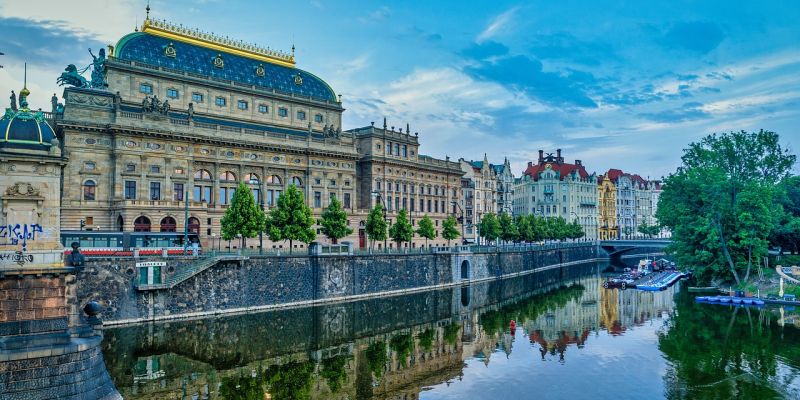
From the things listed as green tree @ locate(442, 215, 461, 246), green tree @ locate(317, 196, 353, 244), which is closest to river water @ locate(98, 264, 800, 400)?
green tree @ locate(317, 196, 353, 244)

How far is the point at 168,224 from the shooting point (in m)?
71.6

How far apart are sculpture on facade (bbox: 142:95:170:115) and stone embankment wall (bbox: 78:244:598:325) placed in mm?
25182

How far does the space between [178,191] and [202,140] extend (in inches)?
269

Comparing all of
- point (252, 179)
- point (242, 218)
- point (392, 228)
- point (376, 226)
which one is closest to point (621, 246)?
point (392, 228)

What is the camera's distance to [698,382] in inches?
1416

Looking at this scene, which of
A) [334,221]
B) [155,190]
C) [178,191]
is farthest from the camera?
[334,221]

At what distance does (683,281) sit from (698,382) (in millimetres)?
65819

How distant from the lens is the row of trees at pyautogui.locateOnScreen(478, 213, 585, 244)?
112 m

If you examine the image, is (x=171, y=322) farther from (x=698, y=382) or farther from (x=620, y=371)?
(x=698, y=382)

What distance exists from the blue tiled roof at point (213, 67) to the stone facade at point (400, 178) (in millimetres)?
10248

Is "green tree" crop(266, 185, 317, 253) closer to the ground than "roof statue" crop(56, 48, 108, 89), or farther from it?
closer to the ground

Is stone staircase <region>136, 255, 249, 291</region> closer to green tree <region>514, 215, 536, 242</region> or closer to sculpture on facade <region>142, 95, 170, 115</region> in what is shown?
sculpture on facade <region>142, 95, 170, 115</region>

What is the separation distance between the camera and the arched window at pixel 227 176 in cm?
7822

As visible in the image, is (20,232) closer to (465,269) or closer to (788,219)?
(465,269)
